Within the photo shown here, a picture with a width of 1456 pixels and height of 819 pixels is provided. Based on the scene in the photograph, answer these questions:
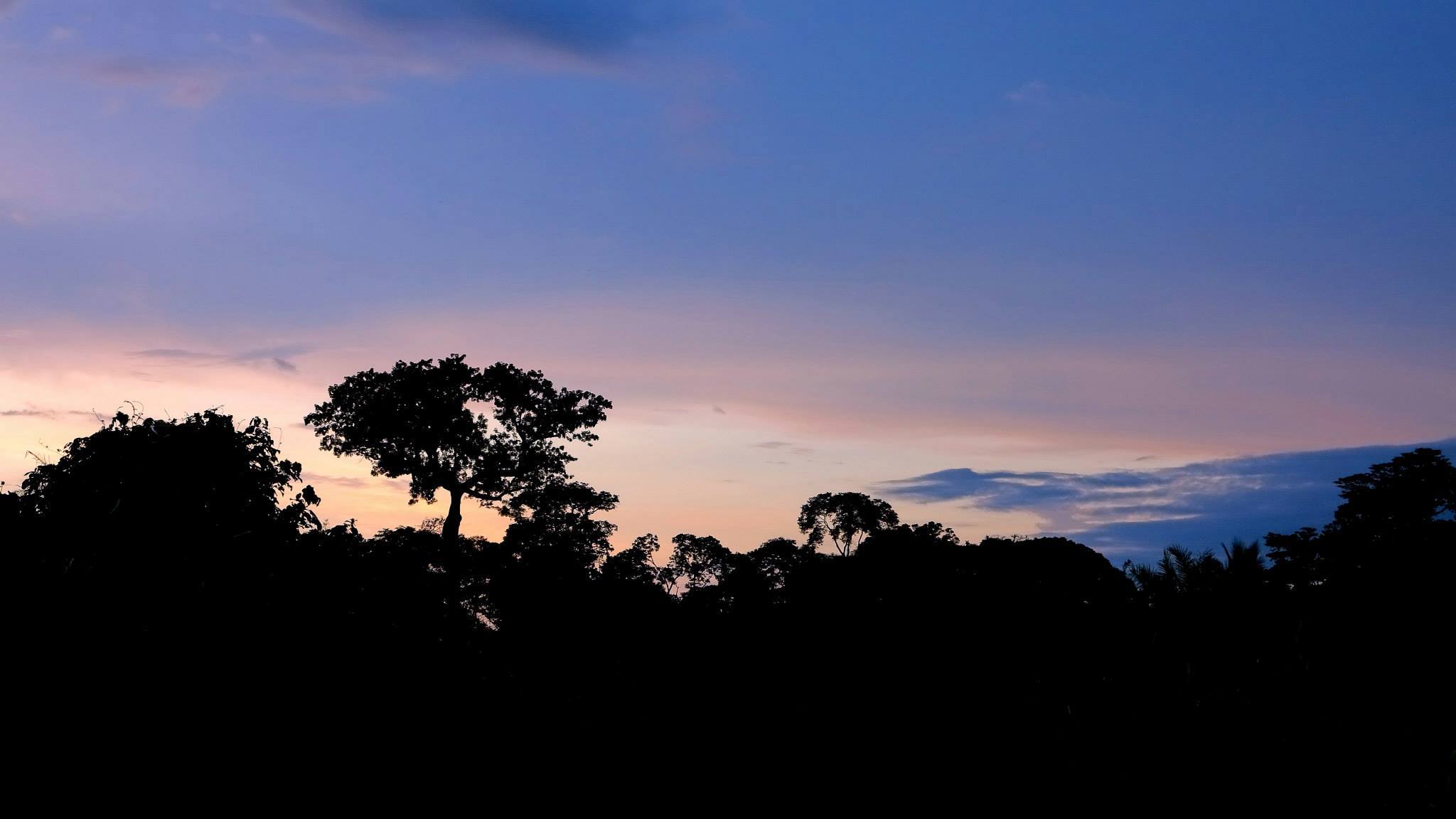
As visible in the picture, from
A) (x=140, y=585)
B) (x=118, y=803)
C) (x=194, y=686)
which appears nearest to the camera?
(x=118, y=803)

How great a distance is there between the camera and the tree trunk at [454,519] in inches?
2085

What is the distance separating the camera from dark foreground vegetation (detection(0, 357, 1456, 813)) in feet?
57.9

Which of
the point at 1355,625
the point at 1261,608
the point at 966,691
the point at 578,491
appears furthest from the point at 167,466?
the point at 1355,625

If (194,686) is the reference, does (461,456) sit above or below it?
above

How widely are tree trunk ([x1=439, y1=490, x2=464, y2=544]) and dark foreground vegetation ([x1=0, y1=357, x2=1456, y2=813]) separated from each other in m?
0.09

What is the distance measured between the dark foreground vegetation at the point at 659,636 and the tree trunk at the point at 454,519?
89mm

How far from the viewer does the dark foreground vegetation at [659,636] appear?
17641 mm

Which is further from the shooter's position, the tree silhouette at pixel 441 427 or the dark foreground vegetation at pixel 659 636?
the tree silhouette at pixel 441 427

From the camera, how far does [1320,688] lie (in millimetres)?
Answer: 21328

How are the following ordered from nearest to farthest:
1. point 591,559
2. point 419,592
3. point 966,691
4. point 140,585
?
point 140,585
point 419,592
point 966,691
point 591,559

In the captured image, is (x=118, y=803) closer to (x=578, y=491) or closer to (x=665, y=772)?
(x=665, y=772)

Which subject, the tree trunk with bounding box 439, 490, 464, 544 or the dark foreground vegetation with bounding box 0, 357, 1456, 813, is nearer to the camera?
the dark foreground vegetation with bounding box 0, 357, 1456, 813

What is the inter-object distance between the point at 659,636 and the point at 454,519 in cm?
1245

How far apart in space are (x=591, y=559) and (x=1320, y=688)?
135ft
